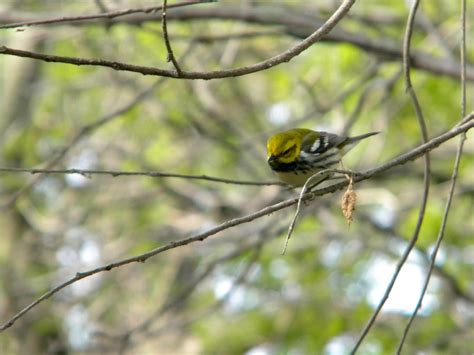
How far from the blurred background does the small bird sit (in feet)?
4.79

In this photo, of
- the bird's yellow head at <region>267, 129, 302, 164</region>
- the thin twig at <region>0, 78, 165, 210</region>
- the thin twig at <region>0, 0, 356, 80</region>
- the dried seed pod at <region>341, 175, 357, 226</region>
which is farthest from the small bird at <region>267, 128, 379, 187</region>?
the thin twig at <region>0, 0, 356, 80</region>

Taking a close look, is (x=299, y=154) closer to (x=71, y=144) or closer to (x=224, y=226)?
(x=71, y=144)

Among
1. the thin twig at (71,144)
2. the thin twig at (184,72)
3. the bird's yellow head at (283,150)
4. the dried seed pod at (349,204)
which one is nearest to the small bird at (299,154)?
the bird's yellow head at (283,150)

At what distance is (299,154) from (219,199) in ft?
11.9

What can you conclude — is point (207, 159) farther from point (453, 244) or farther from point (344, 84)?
point (453, 244)

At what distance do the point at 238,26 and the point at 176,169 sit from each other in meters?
2.00

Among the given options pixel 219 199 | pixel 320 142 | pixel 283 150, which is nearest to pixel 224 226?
pixel 283 150

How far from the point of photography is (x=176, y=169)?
30.7 feet

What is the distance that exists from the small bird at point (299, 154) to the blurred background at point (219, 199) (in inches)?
57.5

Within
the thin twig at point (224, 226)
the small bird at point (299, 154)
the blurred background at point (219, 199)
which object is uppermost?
the blurred background at point (219, 199)

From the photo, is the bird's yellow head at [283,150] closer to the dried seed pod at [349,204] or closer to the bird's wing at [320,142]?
the bird's wing at [320,142]

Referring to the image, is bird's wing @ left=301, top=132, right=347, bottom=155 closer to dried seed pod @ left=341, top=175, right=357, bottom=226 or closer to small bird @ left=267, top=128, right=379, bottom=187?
small bird @ left=267, top=128, right=379, bottom=187

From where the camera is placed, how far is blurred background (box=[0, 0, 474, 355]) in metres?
7.39

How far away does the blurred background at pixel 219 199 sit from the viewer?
291 inches
